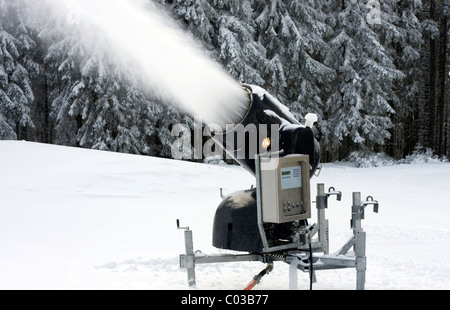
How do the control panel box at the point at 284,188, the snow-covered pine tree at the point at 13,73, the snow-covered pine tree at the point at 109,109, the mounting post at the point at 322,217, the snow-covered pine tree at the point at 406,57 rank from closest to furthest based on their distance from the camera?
the control panel box at the point at 284,188, the mounting post at the point at 322,217, the snow-covered pine tree at the point at 109,109, the snow-covered pine tree at the point at 13,73, the snow-covered pine tree at the point at 406,57

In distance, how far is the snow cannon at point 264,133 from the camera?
222 inches

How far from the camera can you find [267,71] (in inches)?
852

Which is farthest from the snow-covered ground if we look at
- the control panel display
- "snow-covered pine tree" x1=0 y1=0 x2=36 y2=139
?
"snow-covered pine tree" x1=0 y1=0 x2=36 y2=139

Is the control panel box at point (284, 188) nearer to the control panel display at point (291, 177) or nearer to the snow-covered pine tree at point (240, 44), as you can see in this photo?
the control panel display at point (291, 177)

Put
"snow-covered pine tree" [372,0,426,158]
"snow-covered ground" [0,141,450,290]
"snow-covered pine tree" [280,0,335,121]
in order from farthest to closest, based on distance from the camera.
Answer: "snow-covered pine tree" [372,0,426,158] < "snow-covered pine tree" [280,0,335,121] < "snow-covered ground" [0,141,450,290]

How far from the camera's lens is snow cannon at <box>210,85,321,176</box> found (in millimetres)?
5645

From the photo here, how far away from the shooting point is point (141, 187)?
1202 cm

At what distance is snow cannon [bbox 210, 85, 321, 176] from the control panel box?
0.19 metres

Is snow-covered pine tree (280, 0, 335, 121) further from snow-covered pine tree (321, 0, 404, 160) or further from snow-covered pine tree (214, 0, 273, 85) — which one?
snow-covered pine tree (214, 0, 273, 85)

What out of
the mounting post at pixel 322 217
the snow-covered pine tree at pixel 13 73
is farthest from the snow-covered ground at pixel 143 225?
the snow-covered pine tree at pixel 13 73

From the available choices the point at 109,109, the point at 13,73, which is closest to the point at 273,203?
the point at 109,109

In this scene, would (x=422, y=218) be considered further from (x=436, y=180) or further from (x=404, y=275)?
(x=436, y=180)

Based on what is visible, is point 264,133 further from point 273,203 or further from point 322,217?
point 322,217

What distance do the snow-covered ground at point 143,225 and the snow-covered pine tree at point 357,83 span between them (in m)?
6.94
